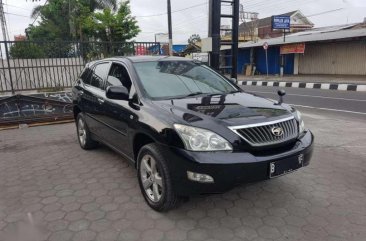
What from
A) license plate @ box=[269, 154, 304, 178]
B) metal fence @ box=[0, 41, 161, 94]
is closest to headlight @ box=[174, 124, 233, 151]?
license plate @ box=[269, 154, 304, 178]

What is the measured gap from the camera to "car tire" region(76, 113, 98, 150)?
5.42m

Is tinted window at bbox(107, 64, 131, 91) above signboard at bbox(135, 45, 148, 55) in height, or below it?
below

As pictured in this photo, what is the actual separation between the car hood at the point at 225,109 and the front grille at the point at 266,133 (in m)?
0.06

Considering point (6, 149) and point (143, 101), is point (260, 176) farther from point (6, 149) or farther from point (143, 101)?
point (6, 149)

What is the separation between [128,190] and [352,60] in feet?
67.9

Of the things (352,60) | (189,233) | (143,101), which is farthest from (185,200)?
(352,60)

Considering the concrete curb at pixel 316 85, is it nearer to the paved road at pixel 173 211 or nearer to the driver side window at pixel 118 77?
the paved road at pixel 173 211

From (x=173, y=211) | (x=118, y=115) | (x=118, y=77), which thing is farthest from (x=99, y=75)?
(x=173, y=211)

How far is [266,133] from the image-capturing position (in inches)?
119

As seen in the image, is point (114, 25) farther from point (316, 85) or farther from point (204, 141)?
point (204, 141)

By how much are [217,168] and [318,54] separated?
74.9ft

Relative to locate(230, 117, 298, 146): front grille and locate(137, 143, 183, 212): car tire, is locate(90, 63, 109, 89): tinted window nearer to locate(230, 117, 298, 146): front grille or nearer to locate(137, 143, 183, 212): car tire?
locate(137, 143, 183, 212): car tire

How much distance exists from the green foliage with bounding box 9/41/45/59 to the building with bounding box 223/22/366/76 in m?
16.6

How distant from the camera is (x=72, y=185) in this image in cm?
413
